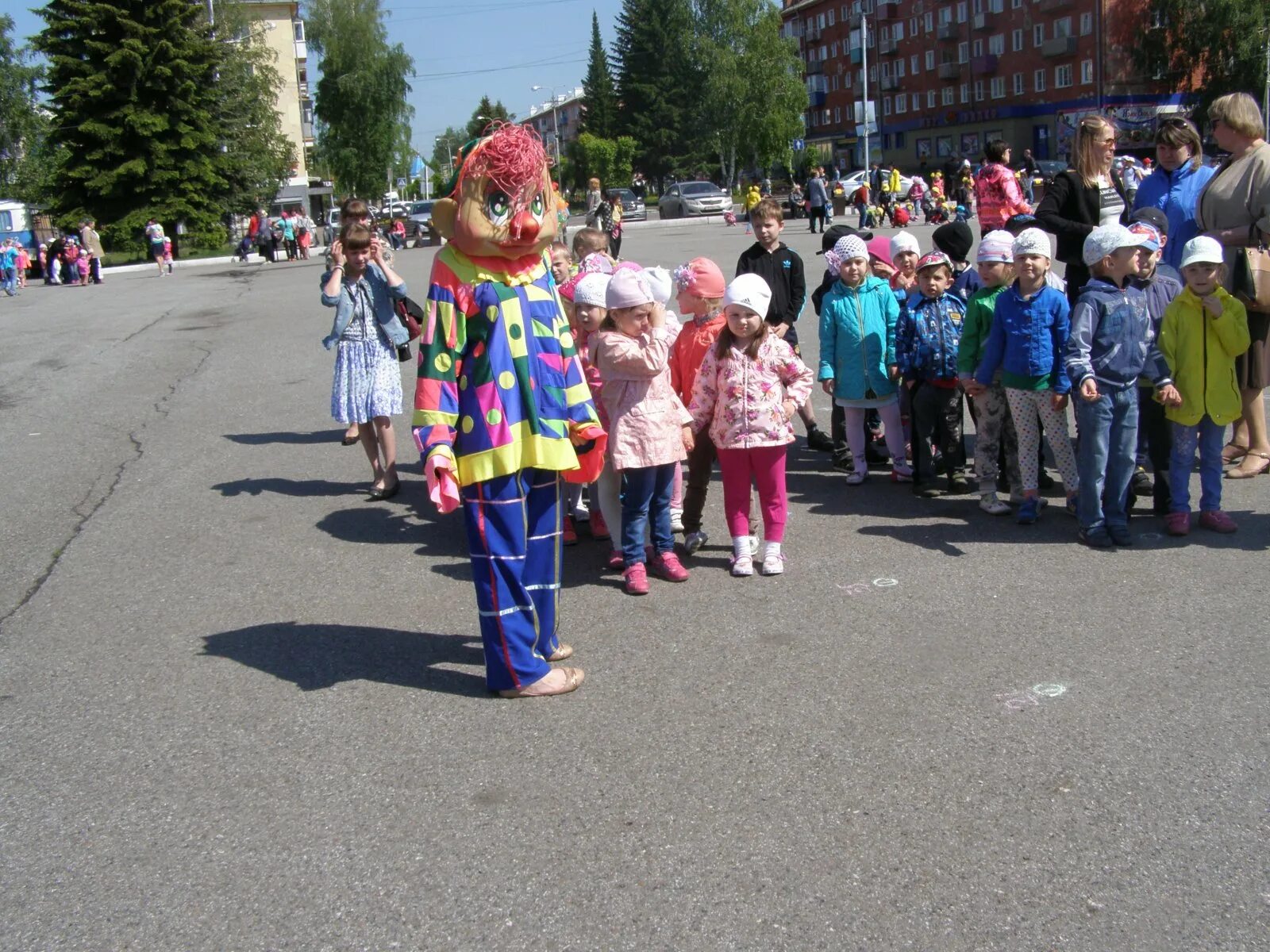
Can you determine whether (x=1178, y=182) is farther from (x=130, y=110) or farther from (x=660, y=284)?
(x=130, y=110)

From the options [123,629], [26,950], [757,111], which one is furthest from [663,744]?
[757,111]

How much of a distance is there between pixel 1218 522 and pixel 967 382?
1.48m

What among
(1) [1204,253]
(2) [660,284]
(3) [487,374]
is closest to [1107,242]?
(1) [1204,253]

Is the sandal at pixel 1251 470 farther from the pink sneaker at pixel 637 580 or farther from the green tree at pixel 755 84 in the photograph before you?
the green tree at pixel 755 84

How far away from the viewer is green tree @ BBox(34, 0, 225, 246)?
44.2 meters

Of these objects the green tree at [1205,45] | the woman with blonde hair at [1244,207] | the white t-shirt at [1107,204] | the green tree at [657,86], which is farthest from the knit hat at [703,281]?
the green tree at [657,86]

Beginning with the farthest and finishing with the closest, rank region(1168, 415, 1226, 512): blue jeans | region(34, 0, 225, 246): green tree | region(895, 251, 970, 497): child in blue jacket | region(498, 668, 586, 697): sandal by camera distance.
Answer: region(34, 0, 225, 246): green tree
region(895, 251, 970, 497): child in blue jacket
region(1168, 415, 1226, 512): blue jeans
region(498, 668, 586, 697): sandal

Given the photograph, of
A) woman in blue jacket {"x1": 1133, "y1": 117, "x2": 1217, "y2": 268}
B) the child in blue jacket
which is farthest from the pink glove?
woman in blue jacket {"x1": 1133, "y1": 117, "x2": 1217, "y2": 268}

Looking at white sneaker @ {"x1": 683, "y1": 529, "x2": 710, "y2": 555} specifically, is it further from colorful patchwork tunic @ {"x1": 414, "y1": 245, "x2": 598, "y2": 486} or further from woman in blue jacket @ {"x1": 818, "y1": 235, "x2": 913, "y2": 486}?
colorful patchwork tunic @ {"x1": 414, "y1": 245, "x2": 598, "y2": 486}

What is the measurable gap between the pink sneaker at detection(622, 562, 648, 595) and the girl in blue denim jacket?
2565 mm

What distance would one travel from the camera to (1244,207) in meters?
6.95

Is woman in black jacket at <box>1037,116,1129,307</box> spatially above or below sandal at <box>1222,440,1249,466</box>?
above

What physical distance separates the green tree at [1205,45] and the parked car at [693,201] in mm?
28746

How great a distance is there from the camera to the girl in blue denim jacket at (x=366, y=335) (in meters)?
7.70
